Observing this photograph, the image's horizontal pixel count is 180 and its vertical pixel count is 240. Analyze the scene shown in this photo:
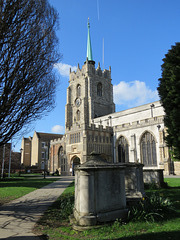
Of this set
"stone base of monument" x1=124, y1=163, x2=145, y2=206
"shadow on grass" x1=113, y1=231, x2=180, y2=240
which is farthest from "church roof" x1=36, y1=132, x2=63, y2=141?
"shadow on grass" x1=113, y1=231, x2=180, y2=240

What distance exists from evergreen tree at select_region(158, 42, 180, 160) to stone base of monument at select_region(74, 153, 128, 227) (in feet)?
24.1

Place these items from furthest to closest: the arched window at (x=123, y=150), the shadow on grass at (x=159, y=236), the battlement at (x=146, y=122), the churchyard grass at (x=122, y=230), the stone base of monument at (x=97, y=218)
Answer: the arched window at (x=123, y=150)
the battlement at (x=146, y=122)
the stone base of monument at (x=97, y=218)
the churchyard grass at (x=122, y=230)
the shadow on grass at (x=159, y=236)

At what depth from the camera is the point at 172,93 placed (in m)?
11.5

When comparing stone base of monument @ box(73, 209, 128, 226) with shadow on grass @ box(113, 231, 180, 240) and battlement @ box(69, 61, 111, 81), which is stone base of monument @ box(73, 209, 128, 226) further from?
battlement @ box(69, 61, 111, 81)

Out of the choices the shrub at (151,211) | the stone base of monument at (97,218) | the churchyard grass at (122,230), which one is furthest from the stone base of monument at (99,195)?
the shrub at (151,211)

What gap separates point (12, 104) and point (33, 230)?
5.01 meters

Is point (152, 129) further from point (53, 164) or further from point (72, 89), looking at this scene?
point (72, 89)

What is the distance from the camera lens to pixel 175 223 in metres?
4.89

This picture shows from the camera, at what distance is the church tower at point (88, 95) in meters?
49.9

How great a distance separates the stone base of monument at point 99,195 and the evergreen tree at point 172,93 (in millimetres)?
7356

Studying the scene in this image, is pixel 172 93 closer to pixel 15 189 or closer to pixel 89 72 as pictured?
pixel 15 189

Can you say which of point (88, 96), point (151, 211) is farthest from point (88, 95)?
point (151, 211)

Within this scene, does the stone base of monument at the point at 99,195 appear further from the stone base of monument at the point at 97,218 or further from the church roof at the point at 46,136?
the church roof at the point at 46,136

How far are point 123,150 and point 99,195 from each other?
3214cm
